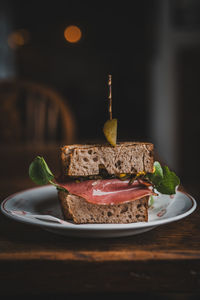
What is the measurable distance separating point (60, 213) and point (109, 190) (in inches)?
7.0

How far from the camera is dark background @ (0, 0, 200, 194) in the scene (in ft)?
20.6

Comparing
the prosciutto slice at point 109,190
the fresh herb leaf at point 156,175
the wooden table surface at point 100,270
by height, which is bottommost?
the wooden table surface at point 100,270

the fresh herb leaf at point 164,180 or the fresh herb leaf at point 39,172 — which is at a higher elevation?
the fresh herb leaf at point 39,172

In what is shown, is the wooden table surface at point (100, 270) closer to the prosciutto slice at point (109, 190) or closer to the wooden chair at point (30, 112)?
the prosciutto slice at point (109, 190)

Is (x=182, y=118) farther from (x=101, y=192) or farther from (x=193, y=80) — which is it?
(x=101, y=192)

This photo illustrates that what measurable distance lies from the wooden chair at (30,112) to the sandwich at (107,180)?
185cm

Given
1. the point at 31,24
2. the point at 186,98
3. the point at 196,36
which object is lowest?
the point at 186,98

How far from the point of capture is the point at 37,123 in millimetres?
2957

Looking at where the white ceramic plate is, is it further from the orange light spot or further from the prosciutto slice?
the orange light spot

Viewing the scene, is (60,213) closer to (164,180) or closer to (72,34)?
(164,180)

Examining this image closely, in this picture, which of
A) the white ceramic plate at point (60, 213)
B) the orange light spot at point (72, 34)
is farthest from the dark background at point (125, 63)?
the white ceramic plate at point (60, 213)

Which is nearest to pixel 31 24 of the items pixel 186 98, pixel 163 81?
pixel 163 81

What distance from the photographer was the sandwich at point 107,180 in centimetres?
89

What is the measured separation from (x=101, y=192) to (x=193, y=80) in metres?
5.99
